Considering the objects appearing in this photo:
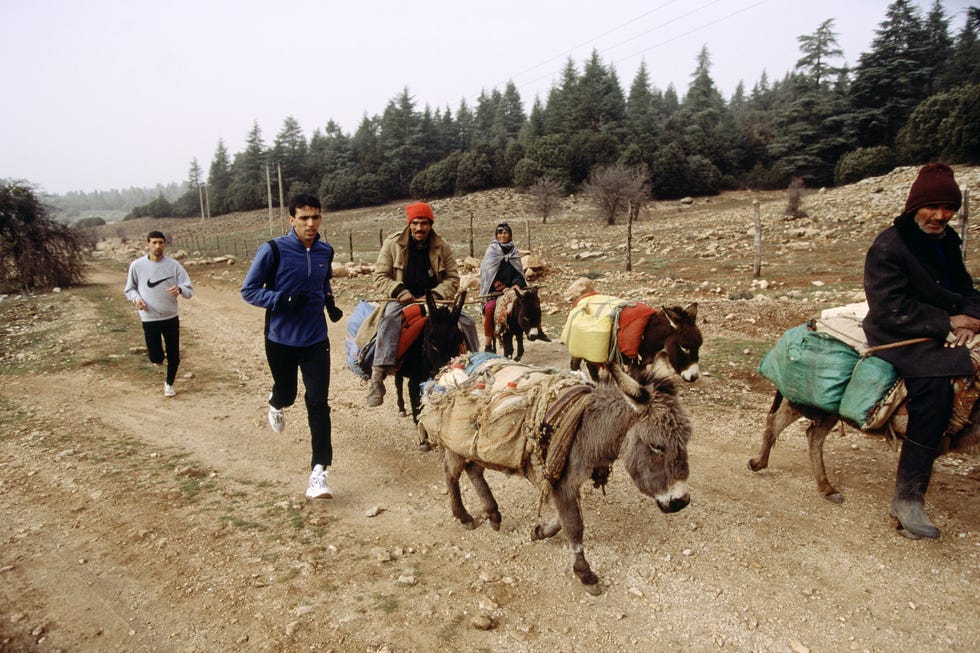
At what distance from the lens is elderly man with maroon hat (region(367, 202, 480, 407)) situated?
582cm

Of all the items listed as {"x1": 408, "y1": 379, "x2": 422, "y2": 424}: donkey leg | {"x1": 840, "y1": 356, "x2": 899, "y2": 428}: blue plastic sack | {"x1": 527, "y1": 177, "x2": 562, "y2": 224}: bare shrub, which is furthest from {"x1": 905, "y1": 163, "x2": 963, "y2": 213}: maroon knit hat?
{"x1": 527, "y1": 177, "x2": 562, "y2": 224}: bare shrub

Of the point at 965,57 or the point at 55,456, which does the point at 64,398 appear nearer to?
the point at 55,456

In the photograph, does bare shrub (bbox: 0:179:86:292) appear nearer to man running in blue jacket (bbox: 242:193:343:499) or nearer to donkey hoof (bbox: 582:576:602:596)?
man running in blue jacket (bbox: 242:193:343:499)

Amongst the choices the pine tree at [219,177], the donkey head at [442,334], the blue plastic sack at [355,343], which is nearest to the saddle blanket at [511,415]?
the donkey head at [442,334]

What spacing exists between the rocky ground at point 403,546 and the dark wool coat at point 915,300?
1359 millimetres

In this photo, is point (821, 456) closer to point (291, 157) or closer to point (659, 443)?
point (659, 443)

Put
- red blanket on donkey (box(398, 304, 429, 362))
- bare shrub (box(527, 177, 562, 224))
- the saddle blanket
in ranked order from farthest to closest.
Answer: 1. bare shrub (box(527, 177, 562, 224))
2. red blanket on donkey (box(398, 304, 429, 362))
3. the saddle blanket

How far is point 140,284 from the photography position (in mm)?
7836

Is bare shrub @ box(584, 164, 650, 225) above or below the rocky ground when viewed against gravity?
above

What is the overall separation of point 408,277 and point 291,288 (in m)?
1.60

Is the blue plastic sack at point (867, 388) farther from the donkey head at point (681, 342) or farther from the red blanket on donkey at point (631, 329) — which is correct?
the red blanket on donkey at point (631, 329)

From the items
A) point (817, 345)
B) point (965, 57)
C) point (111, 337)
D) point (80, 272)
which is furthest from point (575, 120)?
point (817, 345)

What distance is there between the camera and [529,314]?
918 centimetres

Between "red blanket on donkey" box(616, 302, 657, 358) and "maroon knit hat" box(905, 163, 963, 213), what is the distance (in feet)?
9.24
